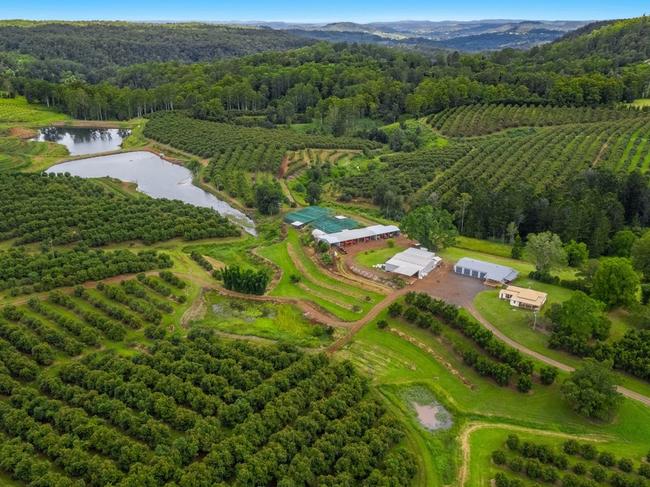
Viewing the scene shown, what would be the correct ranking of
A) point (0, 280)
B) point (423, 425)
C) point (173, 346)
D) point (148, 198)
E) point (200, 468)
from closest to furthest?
point (200, 468) → point (423, 425) → point (173, 346) → point (0, 280) → point (148, 198)

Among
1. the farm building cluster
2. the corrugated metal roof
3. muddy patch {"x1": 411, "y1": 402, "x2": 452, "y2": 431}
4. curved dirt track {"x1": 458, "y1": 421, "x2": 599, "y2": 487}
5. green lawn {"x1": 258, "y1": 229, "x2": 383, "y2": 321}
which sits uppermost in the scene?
the corrugated metal roof

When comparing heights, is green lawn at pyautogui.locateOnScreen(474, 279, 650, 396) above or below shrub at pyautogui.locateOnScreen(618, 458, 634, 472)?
above

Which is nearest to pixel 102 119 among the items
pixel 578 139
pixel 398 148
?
pixel 398 148

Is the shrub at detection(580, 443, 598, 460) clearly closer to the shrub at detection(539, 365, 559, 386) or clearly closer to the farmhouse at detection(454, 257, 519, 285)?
the shrub at detection(539, 365, 559, 386)

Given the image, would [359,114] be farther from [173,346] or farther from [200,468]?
[200,468]

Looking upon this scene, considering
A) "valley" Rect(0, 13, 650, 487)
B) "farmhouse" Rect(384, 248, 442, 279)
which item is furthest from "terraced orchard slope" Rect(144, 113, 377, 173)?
"farmhouse" Rect(384, 248, 442, 279)

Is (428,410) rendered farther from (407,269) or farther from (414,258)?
(414,258)
